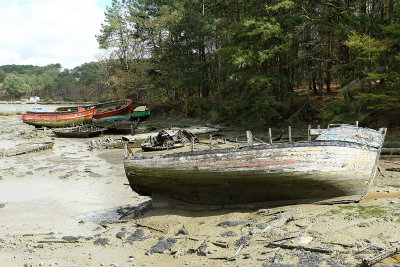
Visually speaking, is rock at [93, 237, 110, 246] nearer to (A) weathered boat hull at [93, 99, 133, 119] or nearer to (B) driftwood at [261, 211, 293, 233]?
(B) driftwood at [261, 211, 293, 233]

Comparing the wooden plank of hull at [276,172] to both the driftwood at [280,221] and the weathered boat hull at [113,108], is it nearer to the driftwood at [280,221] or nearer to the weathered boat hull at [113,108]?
the driftwood at [280,221]

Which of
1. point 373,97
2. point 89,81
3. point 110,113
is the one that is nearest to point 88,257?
point 373,97

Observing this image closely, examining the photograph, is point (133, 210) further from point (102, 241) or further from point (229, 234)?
point (229, 234)

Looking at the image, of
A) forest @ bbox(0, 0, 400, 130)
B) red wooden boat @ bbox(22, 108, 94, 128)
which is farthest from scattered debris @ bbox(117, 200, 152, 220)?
red wooden boat @ bbox(22, 108, 94, 128)

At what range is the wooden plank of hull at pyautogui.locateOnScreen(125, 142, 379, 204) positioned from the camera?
28.1 feet

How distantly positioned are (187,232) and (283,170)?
9.22 ft

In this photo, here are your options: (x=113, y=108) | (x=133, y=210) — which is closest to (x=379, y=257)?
(x=133, y=210)

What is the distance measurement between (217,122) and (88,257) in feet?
85.5

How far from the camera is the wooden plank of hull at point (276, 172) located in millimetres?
8578

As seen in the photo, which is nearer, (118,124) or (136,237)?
(136,237)

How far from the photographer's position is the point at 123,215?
416 inches

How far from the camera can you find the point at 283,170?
8688 mm

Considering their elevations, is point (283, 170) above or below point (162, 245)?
above

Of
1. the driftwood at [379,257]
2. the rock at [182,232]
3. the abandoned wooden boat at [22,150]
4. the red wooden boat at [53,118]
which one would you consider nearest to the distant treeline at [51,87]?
the red wooden boat at [53,118]
